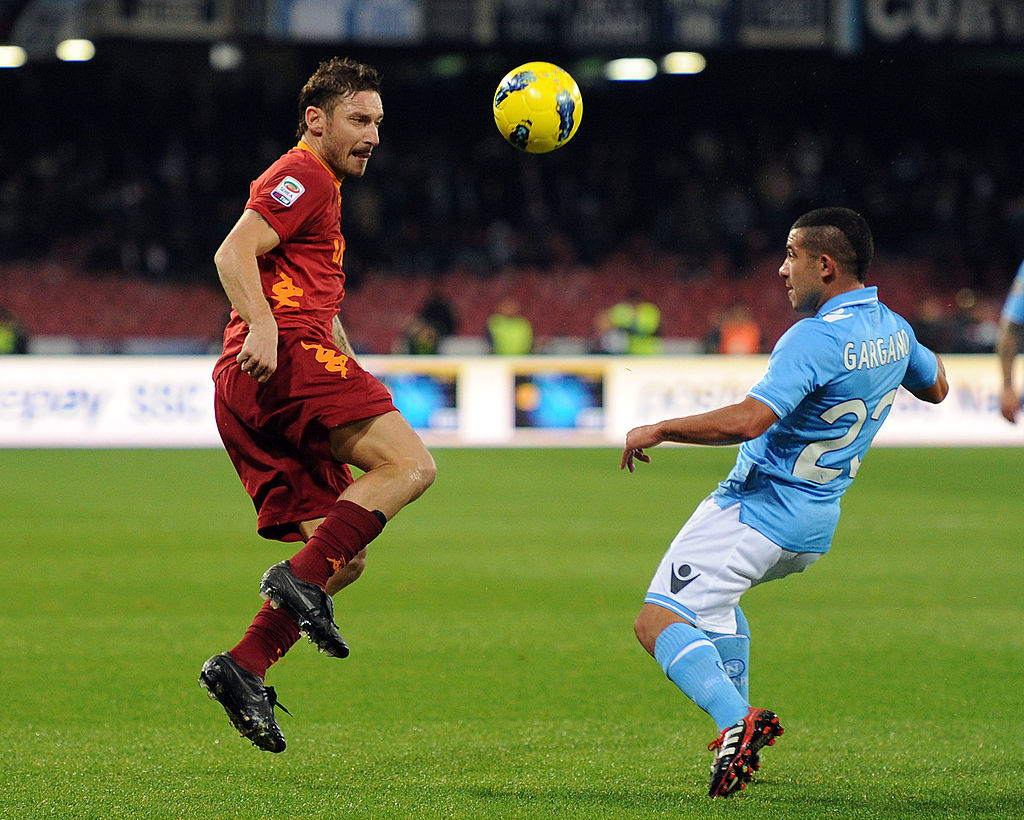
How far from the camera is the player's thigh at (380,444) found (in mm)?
4488

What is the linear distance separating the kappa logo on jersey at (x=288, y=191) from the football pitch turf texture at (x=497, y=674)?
184 centimetres

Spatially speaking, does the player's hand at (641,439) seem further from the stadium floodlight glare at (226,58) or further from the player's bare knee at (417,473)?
the stadium floodlight glare at (226,58)

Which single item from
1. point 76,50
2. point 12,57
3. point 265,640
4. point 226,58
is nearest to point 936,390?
point 265,640

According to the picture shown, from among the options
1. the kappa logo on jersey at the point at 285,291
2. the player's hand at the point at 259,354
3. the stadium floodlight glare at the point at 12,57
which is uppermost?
the stadium floodlight glare at the point at 12,57

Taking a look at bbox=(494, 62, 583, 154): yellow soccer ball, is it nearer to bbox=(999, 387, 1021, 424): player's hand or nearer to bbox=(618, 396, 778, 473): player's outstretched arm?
bbox=(618, 396, 778, 473): player's outstretched arm

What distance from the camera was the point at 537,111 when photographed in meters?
5.24

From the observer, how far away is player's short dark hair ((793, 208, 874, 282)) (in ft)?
14.6

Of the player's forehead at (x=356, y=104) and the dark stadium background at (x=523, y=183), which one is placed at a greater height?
the player's forehead at (x=356, y=104)

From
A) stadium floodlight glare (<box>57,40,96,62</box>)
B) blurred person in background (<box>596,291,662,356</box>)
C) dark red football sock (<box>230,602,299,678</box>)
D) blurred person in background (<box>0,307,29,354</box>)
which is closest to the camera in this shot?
dark red football sock (<box>230,602,299,678</box>)

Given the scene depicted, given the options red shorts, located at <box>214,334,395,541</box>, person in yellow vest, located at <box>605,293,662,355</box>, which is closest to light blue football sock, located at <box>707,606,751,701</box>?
red shorts, located at <box>214,334,395,541</box>

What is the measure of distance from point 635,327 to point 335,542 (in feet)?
58.4

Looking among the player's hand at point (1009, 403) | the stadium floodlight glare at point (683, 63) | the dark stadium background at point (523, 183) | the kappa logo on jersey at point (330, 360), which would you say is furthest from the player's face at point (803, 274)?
the stadium floodlight glare at point (683, 63)

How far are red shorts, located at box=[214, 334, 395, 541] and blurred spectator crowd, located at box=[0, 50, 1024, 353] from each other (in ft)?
64.0

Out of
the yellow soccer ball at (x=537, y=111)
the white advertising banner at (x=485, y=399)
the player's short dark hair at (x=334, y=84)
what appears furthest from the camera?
the white advertising banner at (x=485, y=399)
